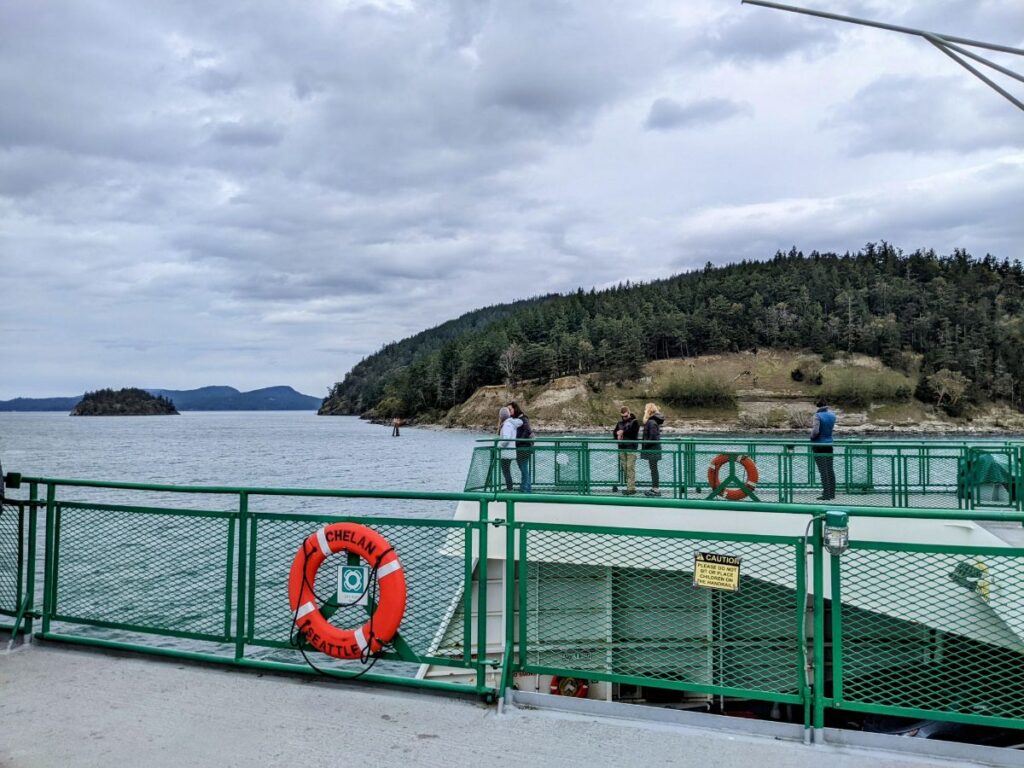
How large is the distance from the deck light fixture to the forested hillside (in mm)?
160157

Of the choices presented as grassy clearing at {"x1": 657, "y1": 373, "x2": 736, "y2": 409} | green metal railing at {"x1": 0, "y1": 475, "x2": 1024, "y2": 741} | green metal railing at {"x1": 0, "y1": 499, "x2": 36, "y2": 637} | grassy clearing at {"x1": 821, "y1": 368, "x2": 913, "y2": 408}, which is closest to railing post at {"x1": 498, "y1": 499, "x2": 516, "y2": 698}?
green metal railing at {"x1": 0, "y1": 475, "x2": 1024, "y2": 741}

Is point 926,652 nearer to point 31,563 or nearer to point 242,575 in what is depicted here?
point 242,575

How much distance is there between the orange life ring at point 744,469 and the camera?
15.3 meters

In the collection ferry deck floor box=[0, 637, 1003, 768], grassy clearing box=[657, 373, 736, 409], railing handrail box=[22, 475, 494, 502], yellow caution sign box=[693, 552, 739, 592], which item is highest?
grassy clearing box=[657, 373, 736, 409]

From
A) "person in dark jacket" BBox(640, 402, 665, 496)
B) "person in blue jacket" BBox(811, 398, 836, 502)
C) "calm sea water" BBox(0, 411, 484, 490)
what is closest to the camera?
"person in blue jacket" BBox(811, 398, 836, 502)

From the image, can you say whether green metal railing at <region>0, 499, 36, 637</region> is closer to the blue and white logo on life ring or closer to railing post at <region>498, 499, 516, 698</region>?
the blue and white logo on life ring

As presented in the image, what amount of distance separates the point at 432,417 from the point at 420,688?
184m

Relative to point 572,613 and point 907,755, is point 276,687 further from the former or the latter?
point 907,755

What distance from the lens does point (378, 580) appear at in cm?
527

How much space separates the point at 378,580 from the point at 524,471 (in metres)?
10.7

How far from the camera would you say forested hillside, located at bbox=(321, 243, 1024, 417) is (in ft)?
526

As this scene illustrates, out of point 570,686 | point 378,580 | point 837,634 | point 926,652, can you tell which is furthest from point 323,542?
point 570,686

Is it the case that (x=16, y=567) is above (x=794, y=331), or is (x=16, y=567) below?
below

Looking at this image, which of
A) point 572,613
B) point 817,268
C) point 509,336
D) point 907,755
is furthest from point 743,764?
point 817,268
